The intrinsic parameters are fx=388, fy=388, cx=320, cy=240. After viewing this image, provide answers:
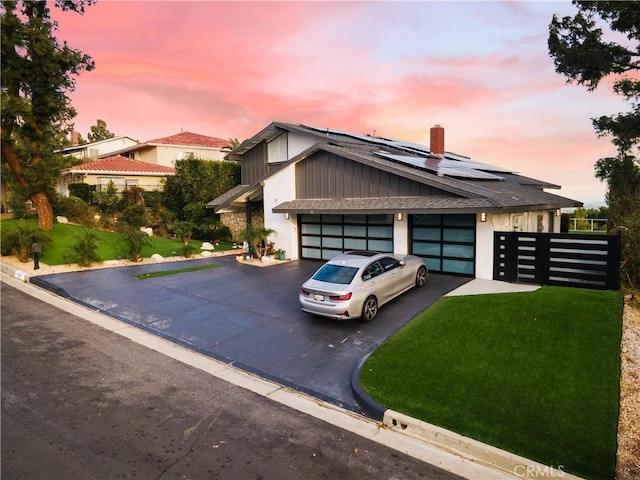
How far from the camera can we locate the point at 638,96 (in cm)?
2012

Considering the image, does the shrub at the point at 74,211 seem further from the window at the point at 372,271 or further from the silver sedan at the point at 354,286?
the window at the point at 372,271

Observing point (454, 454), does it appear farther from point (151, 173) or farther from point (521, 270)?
point (151, 173)

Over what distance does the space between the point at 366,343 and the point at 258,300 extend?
185 inches

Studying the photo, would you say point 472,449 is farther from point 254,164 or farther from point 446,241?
point 254,164

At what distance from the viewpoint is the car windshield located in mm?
10356

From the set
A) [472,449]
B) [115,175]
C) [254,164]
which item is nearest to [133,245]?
[254,164]

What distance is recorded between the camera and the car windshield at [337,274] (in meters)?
10.4

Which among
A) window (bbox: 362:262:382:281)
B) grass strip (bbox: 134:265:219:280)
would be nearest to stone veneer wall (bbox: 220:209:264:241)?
grass strip (bbox: 134:265:219:280)

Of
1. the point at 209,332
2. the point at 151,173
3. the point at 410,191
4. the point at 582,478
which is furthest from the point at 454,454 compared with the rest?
the point at 151,173

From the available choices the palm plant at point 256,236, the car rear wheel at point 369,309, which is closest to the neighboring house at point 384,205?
the palm plant at point 256,236

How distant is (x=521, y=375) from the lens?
6.79 m

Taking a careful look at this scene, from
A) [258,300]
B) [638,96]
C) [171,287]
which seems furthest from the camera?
[638,96]

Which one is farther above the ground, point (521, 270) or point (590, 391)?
point (521, 270)

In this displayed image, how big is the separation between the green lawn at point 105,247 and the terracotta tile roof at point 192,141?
19381 mm
